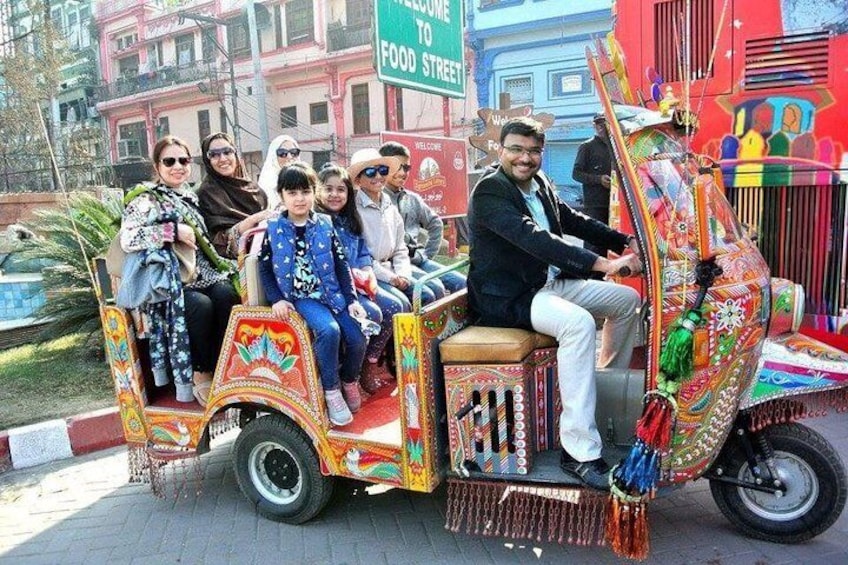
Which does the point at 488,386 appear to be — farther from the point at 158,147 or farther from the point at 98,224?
the point at 98,224

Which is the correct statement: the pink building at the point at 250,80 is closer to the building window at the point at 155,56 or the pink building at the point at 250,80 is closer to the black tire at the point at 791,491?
the building window at the point at 155,56

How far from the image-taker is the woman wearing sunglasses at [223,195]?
406cm

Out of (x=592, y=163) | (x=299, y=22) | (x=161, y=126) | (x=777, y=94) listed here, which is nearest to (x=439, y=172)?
(x=592, y=163)

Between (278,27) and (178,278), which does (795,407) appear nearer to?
(178,278)

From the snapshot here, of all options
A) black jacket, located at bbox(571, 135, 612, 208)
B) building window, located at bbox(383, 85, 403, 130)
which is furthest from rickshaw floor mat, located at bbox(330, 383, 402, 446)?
building window, located at bbox(383, 85, 403, 130)

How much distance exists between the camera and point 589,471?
2930mm

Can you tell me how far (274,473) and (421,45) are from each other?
179 inches

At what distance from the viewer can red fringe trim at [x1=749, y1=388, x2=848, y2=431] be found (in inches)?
113

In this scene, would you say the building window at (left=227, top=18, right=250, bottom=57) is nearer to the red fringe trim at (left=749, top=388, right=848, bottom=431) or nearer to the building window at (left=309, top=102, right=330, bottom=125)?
the building window at (left=309, top=102, right=330, bottom=125)

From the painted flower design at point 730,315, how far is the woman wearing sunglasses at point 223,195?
7.98 ft

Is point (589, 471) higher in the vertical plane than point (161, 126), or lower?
lower

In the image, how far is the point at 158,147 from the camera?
149 inches

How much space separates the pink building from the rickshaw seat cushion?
18779 mm

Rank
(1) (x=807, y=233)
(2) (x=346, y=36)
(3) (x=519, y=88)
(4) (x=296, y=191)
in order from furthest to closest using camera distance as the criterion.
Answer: (2) (x=346, y=36) < (3) (x=519, y=88) < (1) (x=807, y=233) < (4) (x=296, y=191)
